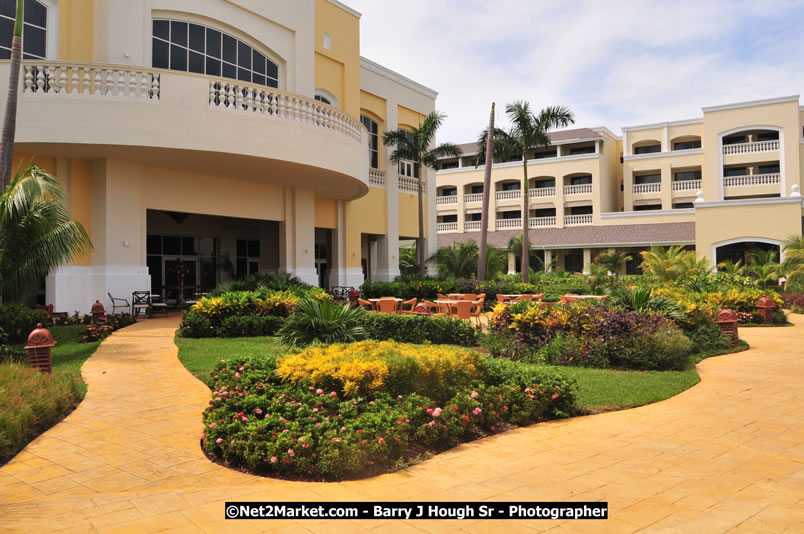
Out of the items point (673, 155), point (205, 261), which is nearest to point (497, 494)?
point (205, 261)

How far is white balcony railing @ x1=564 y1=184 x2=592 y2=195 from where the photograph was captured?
4906 centimetres

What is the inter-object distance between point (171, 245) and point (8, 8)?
988cm

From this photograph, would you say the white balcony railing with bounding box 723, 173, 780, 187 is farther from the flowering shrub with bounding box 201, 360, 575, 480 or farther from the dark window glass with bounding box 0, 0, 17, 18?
the dark window glass with bounding box 0, 0, 17, 18

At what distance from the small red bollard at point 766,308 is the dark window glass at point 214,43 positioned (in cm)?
1833

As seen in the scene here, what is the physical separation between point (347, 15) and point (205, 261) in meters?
11.7

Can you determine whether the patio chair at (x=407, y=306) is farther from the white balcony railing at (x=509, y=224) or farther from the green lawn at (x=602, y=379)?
the white balcony railing at (x=509, y=224)

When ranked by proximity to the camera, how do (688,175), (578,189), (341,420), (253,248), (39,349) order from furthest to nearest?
(578,189)
(688,175)
(253,248)
(39,349)
(341,420)

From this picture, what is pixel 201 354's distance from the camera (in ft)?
35.2

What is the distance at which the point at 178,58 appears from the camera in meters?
18.3

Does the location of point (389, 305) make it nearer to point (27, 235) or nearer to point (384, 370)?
point (27, 235)

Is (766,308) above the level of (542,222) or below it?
below

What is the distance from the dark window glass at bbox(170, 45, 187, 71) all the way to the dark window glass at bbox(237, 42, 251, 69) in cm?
202

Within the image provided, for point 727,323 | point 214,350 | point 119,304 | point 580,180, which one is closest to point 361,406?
point 214,350

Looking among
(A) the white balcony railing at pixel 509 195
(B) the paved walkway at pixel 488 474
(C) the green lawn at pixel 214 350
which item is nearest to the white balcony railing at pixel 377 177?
(C) the green lawn at pixel 214 350
